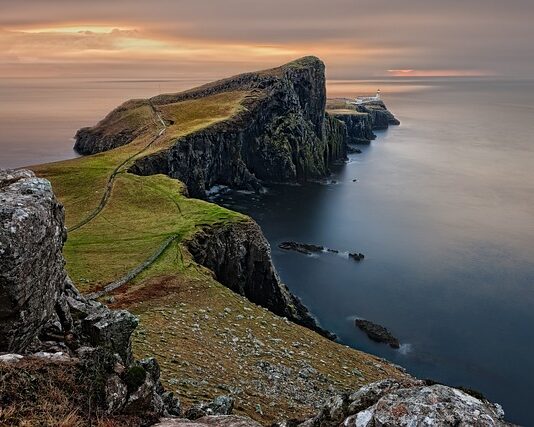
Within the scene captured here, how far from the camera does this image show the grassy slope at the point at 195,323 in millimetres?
33925

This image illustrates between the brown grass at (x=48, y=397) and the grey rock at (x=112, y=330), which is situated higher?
the brown grass at (x=48, y=397)

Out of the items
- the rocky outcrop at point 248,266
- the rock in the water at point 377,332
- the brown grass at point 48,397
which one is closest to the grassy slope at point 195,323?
the rocky outcrop at point 248,266

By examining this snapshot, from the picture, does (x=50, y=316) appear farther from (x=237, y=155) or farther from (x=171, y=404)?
(x=237, y=155)

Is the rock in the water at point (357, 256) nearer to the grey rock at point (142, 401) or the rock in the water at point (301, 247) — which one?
the rock in the water at point (301, 247)

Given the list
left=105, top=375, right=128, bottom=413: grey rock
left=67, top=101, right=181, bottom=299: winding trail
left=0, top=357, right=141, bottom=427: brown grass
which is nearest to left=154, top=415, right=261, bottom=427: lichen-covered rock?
left=0, top=357, right=141, bottom=427: brown grass

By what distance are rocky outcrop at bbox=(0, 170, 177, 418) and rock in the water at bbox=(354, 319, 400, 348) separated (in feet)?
176

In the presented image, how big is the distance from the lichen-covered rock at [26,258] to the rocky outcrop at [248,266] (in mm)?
47970

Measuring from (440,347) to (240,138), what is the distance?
397ft

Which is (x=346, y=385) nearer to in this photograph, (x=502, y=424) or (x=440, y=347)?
(x=502, y=424)

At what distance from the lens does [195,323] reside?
44469 millimetres

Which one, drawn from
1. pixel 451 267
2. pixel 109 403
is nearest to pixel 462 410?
pixel 109 403

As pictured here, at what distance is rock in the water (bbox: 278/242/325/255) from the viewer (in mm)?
108938

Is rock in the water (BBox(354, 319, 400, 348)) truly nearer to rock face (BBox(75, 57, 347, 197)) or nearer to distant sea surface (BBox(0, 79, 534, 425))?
distant sea surface (BBox(0, 79, 534, 425))

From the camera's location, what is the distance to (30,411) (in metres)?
14.9
